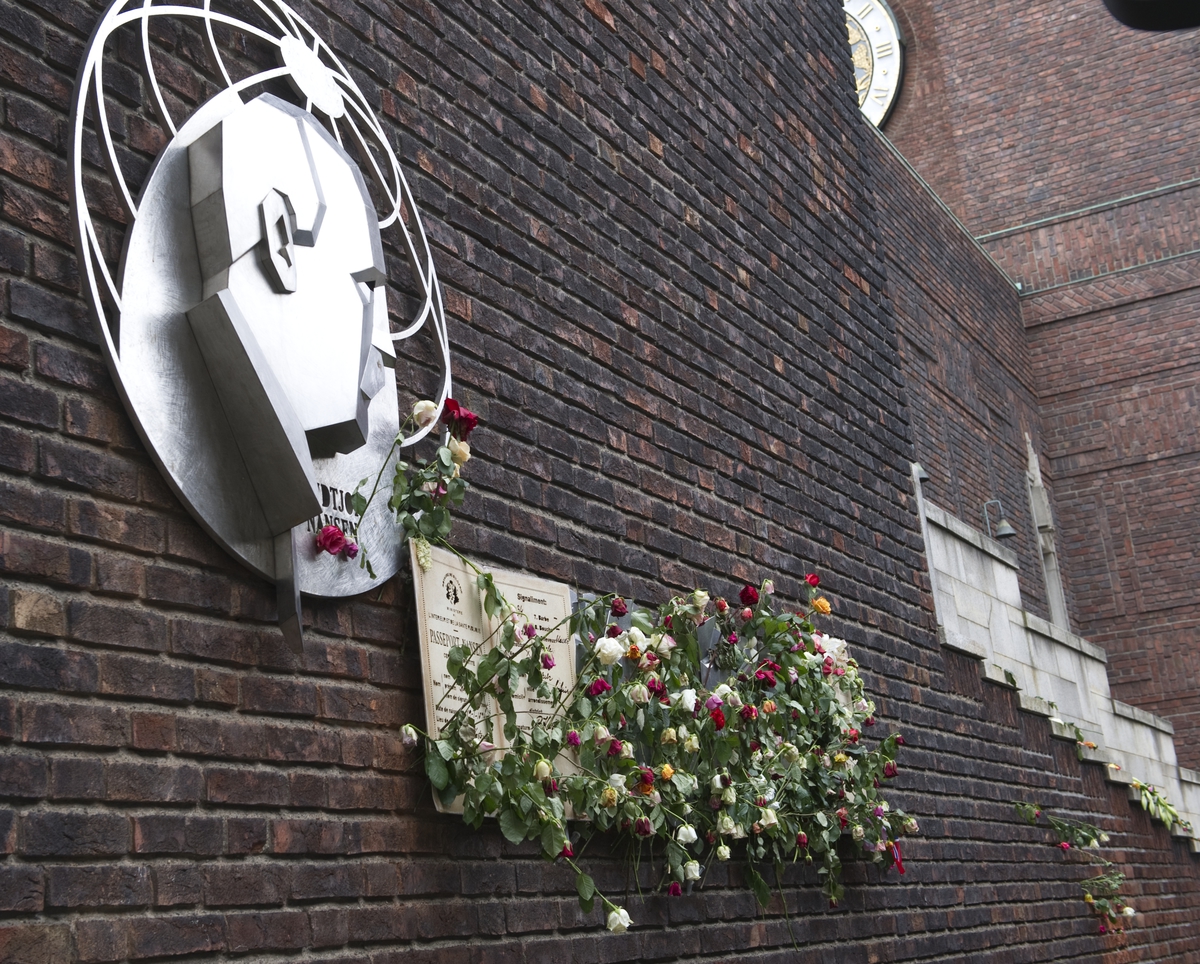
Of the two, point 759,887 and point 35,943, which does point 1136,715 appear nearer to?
point 759,887

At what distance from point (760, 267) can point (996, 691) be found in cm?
260

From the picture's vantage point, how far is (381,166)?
10.4 ft

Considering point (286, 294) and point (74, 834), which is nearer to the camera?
point (74, 834)

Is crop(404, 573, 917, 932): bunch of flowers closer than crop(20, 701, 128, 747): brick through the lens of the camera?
No

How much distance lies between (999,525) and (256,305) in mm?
11096

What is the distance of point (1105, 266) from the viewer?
48.6 ft

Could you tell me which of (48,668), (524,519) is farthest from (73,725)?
(524,519)

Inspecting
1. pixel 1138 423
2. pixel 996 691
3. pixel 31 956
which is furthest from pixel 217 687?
pixel 1138 423

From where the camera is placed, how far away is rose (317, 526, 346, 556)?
2.58 m

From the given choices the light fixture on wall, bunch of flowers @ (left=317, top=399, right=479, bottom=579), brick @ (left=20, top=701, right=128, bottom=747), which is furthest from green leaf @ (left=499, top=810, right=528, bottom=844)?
the light fixture on wall

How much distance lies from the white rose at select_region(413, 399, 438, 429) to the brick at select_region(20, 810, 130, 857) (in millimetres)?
1142

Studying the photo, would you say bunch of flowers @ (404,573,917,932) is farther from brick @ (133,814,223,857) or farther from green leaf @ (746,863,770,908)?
brick @ (133,814,223,857)

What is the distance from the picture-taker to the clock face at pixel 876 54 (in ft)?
55.3

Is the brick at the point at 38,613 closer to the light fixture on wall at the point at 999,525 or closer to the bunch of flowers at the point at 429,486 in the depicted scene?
the bunch of flowers at the point at 429,486
